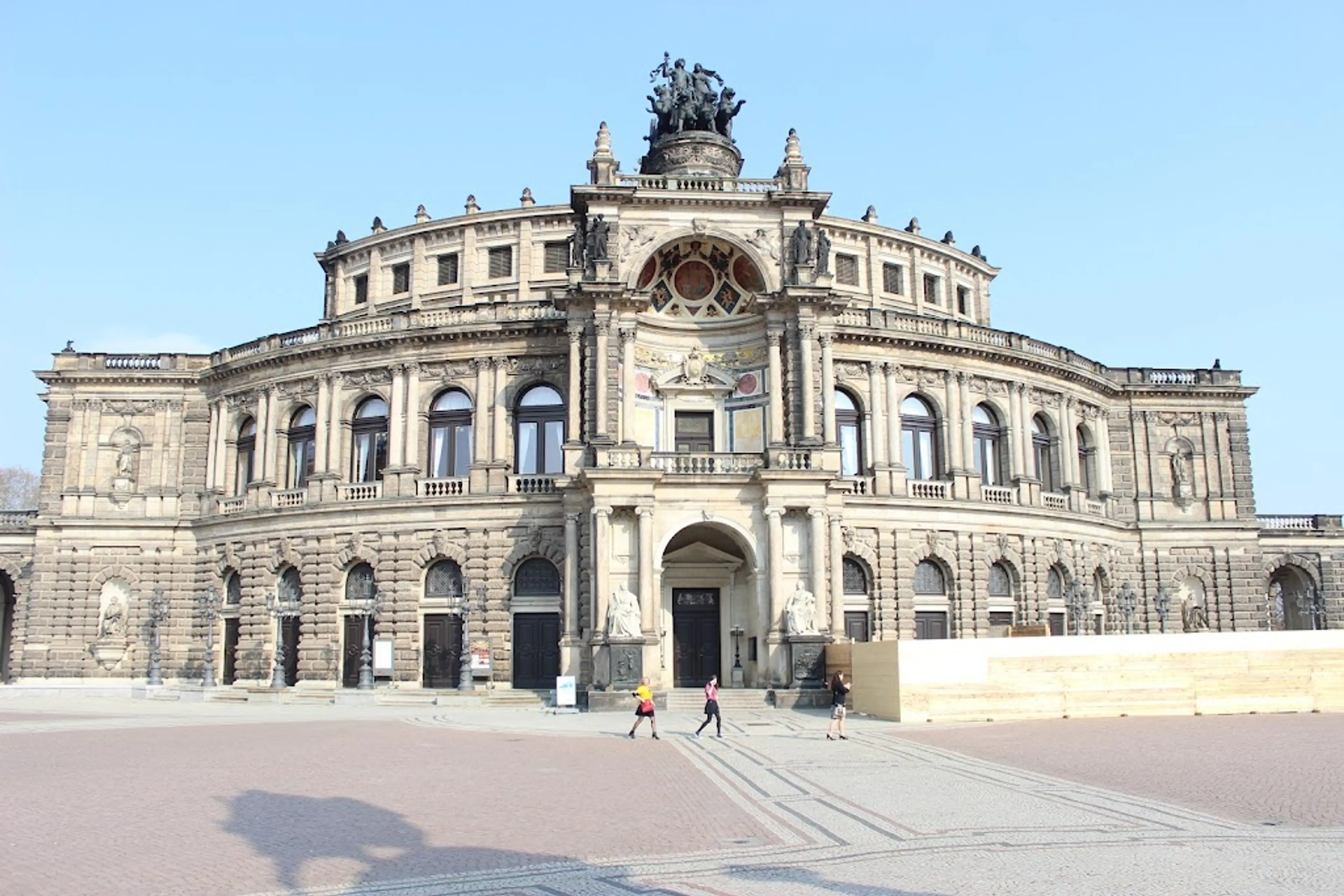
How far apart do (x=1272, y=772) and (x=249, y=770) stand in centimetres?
1787

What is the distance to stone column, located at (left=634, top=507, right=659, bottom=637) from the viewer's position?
39.2m

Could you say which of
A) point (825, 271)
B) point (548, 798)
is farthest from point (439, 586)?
point (548, 798)

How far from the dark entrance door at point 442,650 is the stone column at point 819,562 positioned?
1482 cm

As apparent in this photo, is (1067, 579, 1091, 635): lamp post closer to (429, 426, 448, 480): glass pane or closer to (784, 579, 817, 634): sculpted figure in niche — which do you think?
(784, 579, 817, 634): sculpted figure in niche

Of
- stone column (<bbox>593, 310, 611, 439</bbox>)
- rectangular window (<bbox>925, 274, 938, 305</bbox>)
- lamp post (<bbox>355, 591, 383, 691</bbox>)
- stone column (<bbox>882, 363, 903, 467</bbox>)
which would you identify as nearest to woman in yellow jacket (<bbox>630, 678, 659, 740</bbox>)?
stone column (<bbox>593, 310, 611, 439</bbox>)

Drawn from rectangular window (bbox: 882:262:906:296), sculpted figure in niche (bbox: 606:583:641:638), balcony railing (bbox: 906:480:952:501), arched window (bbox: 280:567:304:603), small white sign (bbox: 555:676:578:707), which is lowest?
small white sign (bbox: 555:676:578:707)

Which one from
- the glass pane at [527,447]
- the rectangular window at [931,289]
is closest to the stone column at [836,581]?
the glass pane at [527,447]

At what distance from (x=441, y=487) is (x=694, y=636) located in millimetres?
12155

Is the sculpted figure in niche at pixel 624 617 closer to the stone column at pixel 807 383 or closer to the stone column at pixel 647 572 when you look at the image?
the stone column at pixel 647 572

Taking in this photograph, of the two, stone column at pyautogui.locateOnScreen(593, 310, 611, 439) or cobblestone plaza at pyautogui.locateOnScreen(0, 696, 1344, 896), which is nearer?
cobblestone plaza at pyautogui.locateOnScreen(0, 696, 1344, 896)

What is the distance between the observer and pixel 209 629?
48.1m

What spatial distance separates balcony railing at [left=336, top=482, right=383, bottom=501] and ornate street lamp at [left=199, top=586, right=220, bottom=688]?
717 centimetres

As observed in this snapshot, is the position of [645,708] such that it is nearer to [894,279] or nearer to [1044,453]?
[1044,453]

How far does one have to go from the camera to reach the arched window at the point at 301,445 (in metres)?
50.5
